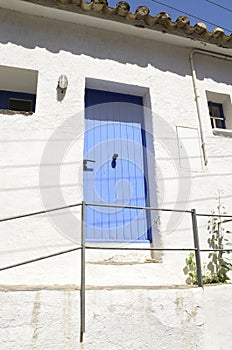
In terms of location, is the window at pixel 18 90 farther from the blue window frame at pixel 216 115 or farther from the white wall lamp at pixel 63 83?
the blue window frame at pixel 216 115

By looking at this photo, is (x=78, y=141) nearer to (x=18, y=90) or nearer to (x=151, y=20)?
(x=18, y=90)

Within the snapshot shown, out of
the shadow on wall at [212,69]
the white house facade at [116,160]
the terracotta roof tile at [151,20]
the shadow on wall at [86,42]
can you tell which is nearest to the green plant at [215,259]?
the white house facade at [116,160]

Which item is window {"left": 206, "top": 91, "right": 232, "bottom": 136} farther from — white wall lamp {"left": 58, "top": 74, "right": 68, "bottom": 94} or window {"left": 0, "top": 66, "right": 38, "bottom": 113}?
window {"left": 0, "top": 66, "right": 38, "bottom": 113}

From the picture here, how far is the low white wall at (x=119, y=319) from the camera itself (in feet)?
8.23

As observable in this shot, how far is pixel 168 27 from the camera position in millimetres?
5035

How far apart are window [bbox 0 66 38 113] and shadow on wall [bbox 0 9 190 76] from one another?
1.38 ft

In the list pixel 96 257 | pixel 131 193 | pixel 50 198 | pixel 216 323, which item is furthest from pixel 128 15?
pixel 216 323

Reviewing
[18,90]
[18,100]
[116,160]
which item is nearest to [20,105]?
[18,100]

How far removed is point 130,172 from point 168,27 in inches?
98.7

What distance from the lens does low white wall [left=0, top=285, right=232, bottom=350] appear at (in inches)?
98.8

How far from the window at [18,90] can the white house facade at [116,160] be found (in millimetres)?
19

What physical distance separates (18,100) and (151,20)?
2446 millimetres

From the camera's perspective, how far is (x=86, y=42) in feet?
15.8

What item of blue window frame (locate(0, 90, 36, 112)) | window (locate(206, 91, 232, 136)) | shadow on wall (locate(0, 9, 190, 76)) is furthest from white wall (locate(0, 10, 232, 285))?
blue window frame (locate(0, 90, 36, 112))
